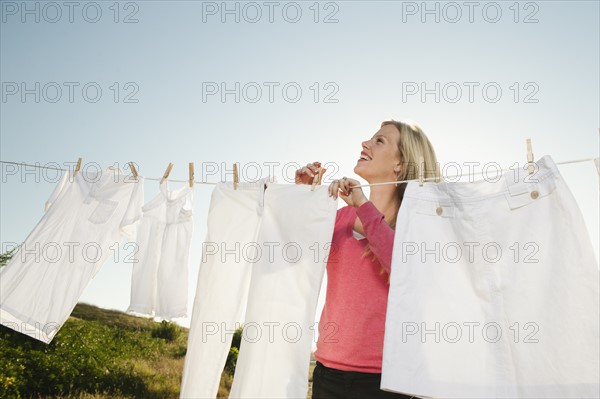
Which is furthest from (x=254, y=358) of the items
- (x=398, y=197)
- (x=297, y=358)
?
(x=398, y=197)

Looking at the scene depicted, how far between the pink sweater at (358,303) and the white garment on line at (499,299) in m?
0.11

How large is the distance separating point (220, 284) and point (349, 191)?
985 millimetres

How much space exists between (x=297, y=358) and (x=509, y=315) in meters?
1.07

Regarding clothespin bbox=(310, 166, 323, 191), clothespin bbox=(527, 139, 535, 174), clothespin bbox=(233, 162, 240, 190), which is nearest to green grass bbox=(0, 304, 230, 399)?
clothespin bbox=(233, 162, 240, 190)

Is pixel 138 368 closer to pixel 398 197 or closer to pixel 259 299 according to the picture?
pixel 259 299

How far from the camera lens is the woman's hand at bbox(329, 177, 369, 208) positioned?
2.56 metres

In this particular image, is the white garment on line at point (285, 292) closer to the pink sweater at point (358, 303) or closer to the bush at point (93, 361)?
the pink sweater at point (358, 303)

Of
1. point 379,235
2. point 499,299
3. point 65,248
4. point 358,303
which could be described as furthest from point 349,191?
point 65,248

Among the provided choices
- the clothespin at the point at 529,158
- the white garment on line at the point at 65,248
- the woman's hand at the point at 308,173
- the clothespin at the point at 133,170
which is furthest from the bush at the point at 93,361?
the clothespin at the point at 529,158

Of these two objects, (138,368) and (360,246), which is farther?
(138,368)

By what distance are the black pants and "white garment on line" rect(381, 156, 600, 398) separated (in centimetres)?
11

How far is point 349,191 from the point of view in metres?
2.64

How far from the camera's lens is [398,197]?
9.17ft

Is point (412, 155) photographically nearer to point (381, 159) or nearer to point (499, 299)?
point (381, 159)
